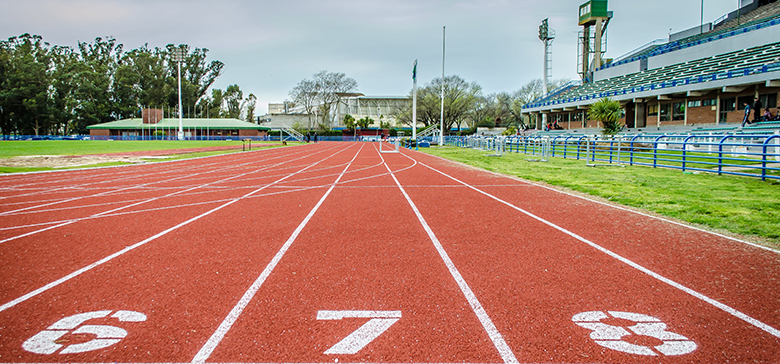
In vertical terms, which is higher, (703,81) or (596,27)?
(596,27)

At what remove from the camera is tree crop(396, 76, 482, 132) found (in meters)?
71.3

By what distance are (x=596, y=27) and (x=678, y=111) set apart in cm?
2616

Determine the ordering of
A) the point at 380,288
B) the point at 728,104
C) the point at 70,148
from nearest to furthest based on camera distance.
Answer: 1. the point at 380,288
2. the point at 728,104
3. the point at 70,148

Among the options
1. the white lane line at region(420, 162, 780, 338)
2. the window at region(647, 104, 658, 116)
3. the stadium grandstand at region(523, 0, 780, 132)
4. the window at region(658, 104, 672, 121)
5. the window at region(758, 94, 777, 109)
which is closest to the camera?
the white lane line at region(420, 162, 780, 338)

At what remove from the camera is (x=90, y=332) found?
3264 mm

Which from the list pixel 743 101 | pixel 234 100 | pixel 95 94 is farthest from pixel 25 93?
pixel 743 101

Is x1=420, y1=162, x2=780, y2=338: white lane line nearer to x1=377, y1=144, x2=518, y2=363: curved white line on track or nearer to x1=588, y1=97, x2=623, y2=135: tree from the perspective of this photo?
x1=377, y1=144, x2=518, y2=363: curved white line on track

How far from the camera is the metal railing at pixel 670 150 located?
42.0 ft

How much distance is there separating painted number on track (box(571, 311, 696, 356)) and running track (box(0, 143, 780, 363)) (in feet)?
0.05

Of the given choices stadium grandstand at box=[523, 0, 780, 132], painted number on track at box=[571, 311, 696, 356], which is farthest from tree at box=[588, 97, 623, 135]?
painted number on track at box=[571, 311, 696, 356]

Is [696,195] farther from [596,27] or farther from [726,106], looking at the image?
[596,27]

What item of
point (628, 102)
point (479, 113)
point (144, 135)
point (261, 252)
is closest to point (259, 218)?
point (261, 252)

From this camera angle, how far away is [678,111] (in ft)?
117

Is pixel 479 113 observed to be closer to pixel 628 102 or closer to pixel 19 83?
pixel 628 102
